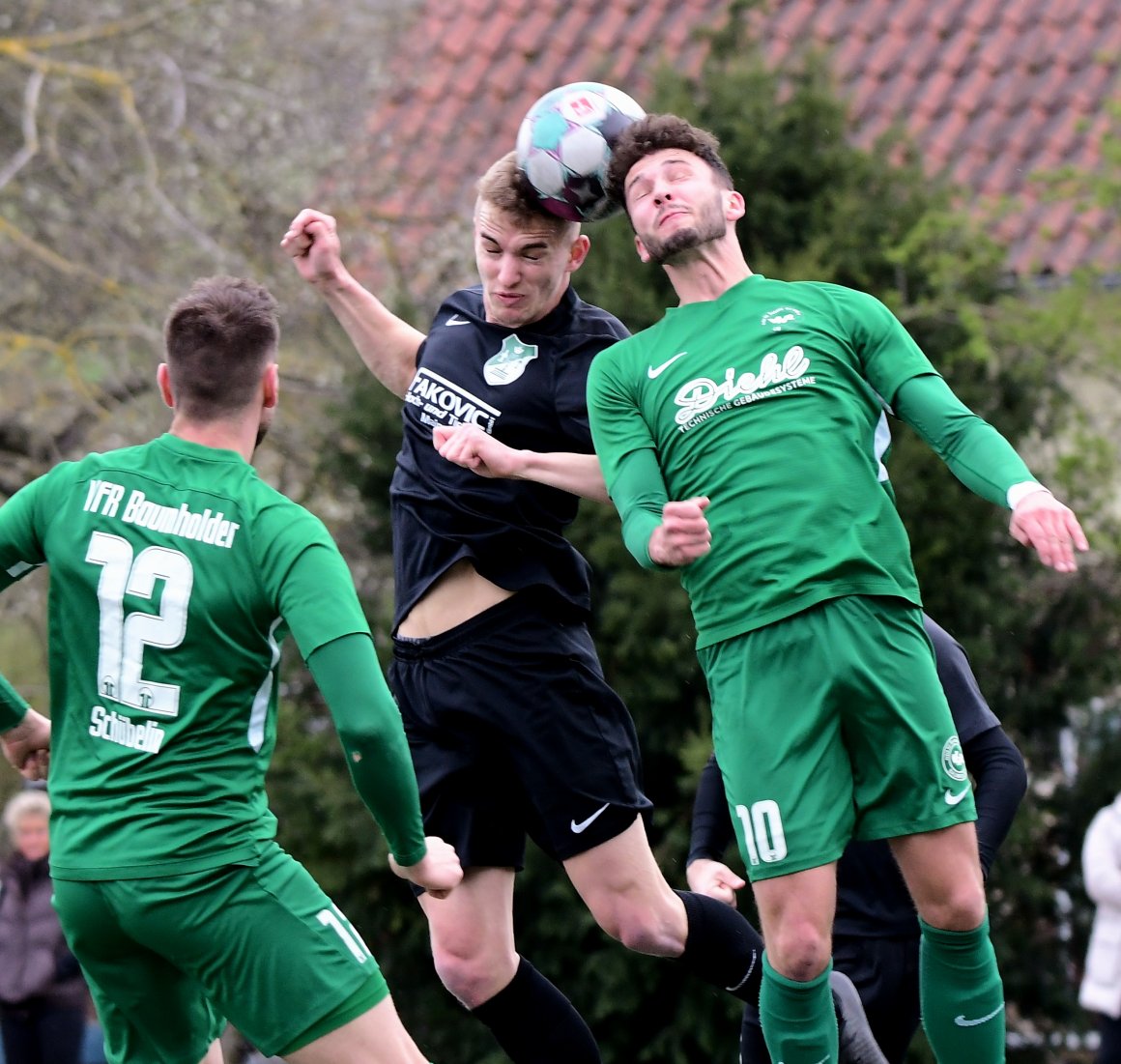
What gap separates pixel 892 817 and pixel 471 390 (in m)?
1.79

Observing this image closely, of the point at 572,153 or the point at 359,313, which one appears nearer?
the point at 572,153

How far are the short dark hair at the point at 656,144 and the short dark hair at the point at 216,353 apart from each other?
1.18 meters

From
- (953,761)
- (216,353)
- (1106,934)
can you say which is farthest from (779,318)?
(1106,934)

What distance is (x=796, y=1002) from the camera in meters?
4.43

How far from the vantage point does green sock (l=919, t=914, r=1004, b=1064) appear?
14.7ft

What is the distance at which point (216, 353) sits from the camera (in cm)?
415

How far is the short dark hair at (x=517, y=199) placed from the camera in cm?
512

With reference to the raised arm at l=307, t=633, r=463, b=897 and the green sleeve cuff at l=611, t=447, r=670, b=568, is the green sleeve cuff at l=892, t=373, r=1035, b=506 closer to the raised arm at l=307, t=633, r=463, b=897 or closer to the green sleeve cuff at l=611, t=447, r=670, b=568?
the green sleeve cuff at l=611, t=447, r=670, b=568

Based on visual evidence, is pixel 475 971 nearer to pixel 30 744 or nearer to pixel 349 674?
pixel 30 744

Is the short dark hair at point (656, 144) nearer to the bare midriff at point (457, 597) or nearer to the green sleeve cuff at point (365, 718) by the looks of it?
the bare midriff at point (457, 597)

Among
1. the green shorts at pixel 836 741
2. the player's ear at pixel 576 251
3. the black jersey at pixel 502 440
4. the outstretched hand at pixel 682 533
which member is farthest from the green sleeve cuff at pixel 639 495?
the player's ear at pixel 576 251

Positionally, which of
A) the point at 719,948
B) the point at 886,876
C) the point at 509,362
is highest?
the point at 509,362

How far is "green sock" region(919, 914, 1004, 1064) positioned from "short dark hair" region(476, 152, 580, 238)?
2247mm

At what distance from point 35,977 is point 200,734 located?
516 centimetres
